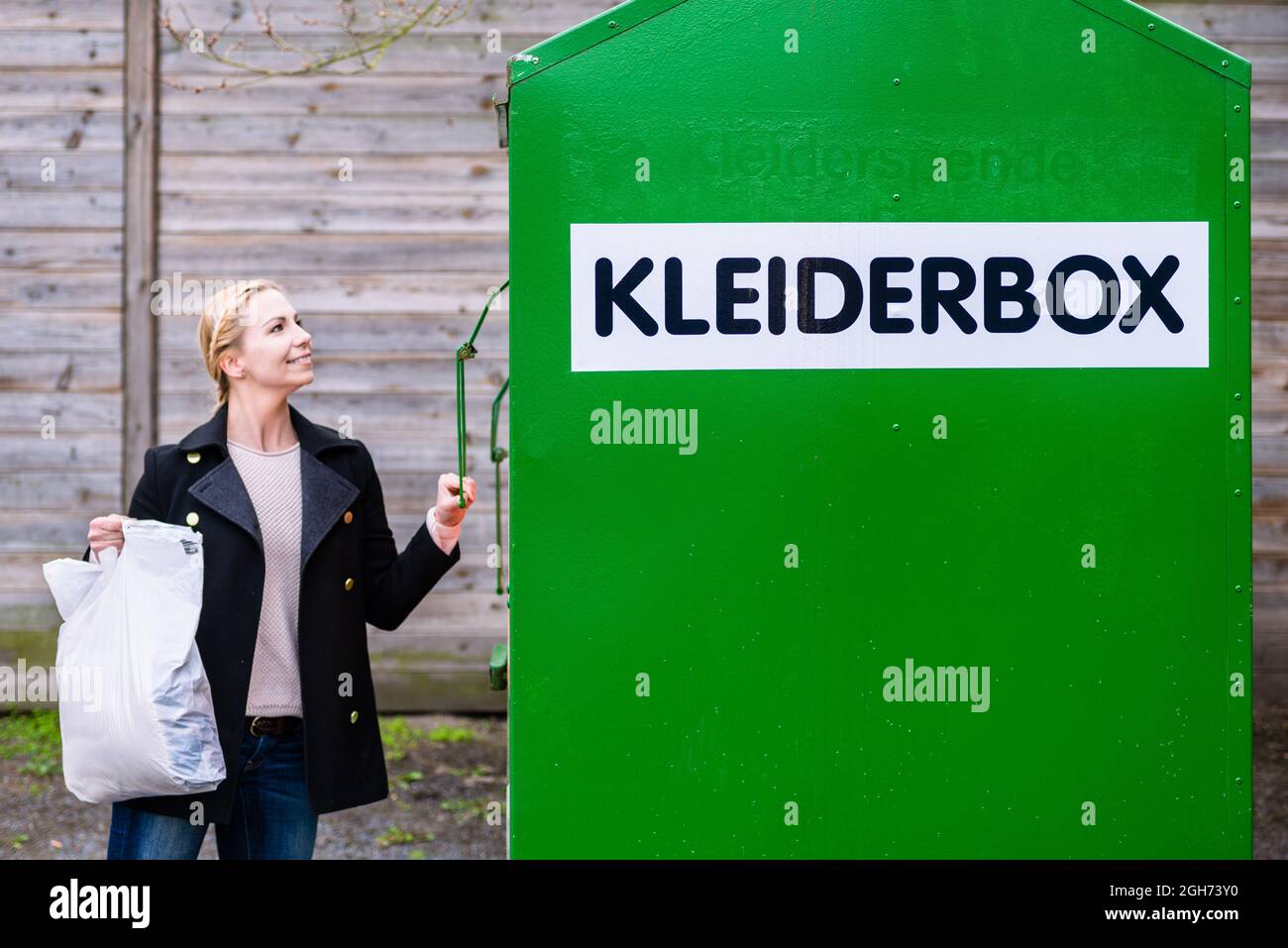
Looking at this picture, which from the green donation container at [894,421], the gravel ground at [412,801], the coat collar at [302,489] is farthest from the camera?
the gravel ground at [412,801]

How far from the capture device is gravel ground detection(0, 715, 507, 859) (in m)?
4.39

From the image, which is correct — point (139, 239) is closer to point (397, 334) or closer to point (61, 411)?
point (61, 411)

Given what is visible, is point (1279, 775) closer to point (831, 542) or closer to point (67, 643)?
point (831, 542)

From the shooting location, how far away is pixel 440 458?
17.9 ft

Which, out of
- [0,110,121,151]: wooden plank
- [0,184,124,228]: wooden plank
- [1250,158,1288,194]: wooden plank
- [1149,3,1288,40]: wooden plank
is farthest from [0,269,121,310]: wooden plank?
[1250,158,1288,194]: wooden plank

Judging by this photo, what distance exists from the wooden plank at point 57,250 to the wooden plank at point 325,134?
0.42 meters

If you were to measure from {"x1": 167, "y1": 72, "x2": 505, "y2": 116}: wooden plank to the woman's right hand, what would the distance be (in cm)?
318

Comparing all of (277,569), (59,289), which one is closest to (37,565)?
(59,289)

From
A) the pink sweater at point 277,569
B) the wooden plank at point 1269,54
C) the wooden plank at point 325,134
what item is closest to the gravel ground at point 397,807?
the pink sweater at point 277,569

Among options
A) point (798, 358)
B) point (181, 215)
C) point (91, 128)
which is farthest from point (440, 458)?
point (798, 358)

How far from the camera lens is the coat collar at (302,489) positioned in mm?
2639

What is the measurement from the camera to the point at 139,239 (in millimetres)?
5363

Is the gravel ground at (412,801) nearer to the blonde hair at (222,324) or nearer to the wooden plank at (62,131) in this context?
the blonde hair at (222,324)

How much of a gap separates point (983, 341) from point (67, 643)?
1859mm
